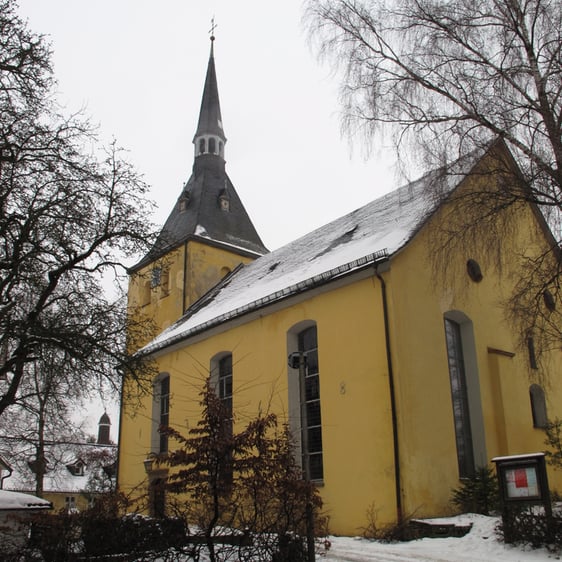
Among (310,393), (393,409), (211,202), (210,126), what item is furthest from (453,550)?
(210,126)

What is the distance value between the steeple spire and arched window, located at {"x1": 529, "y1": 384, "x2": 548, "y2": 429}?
72.3ft

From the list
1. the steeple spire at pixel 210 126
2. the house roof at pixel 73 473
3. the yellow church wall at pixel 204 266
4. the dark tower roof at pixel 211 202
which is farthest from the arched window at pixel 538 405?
the house roof at pixel 73 473

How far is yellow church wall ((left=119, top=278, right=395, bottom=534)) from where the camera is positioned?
12.9 m

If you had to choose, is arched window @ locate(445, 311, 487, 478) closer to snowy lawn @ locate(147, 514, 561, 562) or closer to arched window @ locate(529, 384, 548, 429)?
arched window @ locate(529, 384, 548, 429)

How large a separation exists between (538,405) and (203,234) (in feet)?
54.1

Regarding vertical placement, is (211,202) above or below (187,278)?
above

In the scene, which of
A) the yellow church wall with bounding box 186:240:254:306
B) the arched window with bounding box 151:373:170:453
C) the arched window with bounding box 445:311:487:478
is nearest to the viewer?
the arched window with bounding box 445:311:487:478

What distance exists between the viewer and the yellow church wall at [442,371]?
1274cm

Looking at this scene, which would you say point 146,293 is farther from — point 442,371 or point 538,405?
point 538,405

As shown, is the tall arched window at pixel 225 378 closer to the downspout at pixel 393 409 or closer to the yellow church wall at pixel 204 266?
the downspout at pixel 393 409

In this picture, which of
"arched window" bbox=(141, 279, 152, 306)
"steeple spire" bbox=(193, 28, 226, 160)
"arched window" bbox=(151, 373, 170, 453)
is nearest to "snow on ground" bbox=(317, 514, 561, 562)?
"arched window" bbox=(151, 373, 170, 453)

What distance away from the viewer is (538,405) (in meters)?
16.6

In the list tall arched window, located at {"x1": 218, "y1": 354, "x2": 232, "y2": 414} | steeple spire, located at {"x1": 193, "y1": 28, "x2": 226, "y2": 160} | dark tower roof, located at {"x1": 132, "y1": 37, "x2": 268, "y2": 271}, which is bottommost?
tall arched window, located at {"x1": 218, "y1": 354, "x2": 232, "y2": 414}

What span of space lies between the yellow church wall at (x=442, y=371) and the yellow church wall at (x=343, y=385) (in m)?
0.42
